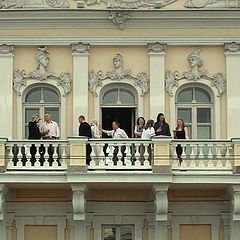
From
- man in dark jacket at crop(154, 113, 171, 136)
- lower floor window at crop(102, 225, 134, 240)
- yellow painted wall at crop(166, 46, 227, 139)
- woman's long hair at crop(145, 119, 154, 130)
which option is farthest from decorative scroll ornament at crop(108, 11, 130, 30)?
lower floor window at crop(102, 225, 134, 240)

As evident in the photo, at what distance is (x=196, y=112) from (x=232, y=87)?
3.95ft

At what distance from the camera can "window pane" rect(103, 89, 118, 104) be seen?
30.2 m

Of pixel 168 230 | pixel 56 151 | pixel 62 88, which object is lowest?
pixel 168 230

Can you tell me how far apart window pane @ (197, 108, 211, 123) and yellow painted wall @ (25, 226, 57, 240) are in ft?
16.0

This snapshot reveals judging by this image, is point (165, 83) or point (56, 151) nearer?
point (56, 151)

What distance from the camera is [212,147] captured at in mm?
28078

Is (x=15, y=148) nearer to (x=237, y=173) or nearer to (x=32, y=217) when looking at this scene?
(x=32, y=217)

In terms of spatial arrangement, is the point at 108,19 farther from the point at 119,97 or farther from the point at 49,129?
the point at 49,129

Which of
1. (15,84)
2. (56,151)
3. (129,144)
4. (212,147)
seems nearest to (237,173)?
(212,147)

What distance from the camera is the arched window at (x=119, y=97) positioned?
30234mm

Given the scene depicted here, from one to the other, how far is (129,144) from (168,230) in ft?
9.25

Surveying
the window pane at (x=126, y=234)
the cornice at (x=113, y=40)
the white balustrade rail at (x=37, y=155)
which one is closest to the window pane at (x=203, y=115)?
the cornice at (x=113, y=40)

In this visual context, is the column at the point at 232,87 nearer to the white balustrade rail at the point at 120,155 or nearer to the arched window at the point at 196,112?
the arched window at the point at 196,112

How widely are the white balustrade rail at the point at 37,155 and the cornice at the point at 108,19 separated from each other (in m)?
3.77
